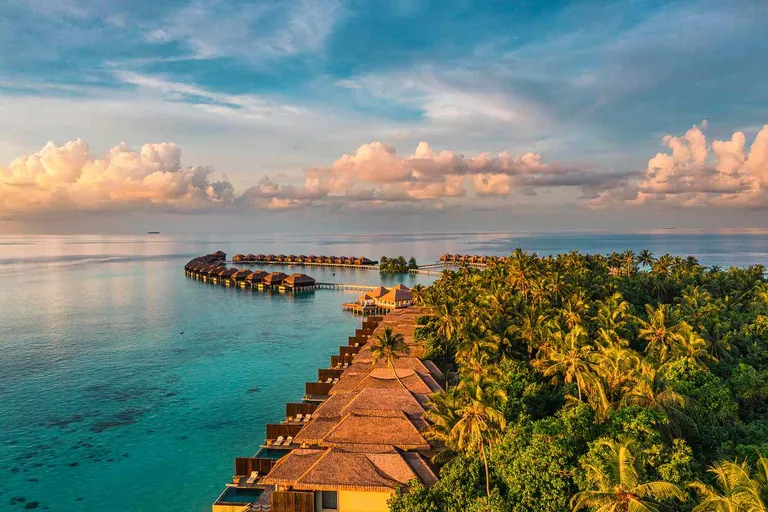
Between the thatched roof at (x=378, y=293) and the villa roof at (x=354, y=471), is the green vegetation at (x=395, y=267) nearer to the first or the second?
the thatched roof at (x=378, y=293)

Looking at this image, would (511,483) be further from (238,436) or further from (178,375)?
(178,375)

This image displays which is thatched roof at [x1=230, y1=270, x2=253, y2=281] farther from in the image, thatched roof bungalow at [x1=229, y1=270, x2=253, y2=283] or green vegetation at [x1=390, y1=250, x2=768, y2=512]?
green vegetation at [x1=390, y1=250, x2=768, y2=512]

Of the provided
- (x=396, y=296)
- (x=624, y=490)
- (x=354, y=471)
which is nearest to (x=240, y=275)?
(x=396, y=296)

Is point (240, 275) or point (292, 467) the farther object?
point (240, 275)

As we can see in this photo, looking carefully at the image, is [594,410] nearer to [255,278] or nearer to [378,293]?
[378,293]

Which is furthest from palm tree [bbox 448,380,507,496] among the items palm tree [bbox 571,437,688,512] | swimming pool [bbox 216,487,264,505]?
swimming pool [bbox 216,487,264,505]

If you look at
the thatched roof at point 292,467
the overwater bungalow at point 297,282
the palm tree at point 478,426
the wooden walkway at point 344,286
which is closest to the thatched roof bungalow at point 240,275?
the overwater bungalow at point 297,282
